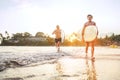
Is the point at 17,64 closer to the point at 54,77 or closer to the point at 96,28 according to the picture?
the point at 54,77

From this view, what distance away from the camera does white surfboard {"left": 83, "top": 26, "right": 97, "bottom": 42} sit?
13312 millimetres

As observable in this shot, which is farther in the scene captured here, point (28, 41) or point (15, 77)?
point (28, 41)

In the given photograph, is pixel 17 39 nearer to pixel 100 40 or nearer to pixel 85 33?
pixel 100 40

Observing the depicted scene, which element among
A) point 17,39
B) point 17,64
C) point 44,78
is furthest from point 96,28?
point 17,39

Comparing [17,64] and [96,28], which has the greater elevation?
[96,28]

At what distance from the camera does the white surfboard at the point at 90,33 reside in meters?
13.3

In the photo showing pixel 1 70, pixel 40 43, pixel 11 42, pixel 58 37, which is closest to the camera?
pixel 1 70

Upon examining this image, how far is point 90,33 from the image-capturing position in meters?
13.7

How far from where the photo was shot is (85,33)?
45.8ft

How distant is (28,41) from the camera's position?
4697 centimetres

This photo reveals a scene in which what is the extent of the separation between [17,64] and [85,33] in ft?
15.3

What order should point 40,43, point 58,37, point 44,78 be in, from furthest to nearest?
point 40,43 → point 58,37 → point 44,78

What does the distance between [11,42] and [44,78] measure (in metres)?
37.3

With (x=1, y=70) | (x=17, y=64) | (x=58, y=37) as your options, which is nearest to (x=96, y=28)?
(x=17, y=64)
